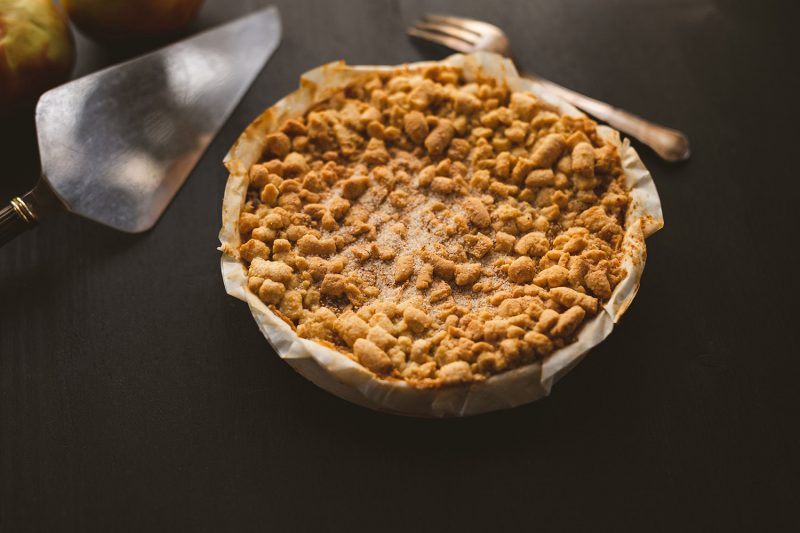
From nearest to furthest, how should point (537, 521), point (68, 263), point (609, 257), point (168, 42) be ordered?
point (537, 521) < point (609, 257) < point (68, 263) < point (168, 42)

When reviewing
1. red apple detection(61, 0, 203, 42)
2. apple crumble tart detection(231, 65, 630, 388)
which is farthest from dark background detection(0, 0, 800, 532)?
red apple detection(61, 0, 203, 42)

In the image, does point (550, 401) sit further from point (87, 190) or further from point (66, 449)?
point (87, 190)

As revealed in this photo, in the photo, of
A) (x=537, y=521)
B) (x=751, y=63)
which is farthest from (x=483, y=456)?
(x=751, y=63)

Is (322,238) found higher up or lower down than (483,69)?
lower down

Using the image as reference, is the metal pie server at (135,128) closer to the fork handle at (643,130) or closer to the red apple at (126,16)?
the red apple at (126,16)

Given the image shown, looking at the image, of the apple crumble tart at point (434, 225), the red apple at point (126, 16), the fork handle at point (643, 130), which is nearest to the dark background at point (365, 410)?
the fork handle at point (643, 130)

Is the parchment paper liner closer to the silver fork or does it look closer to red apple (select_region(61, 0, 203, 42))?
the silver fork

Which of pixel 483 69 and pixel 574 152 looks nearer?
pixel 574 152
